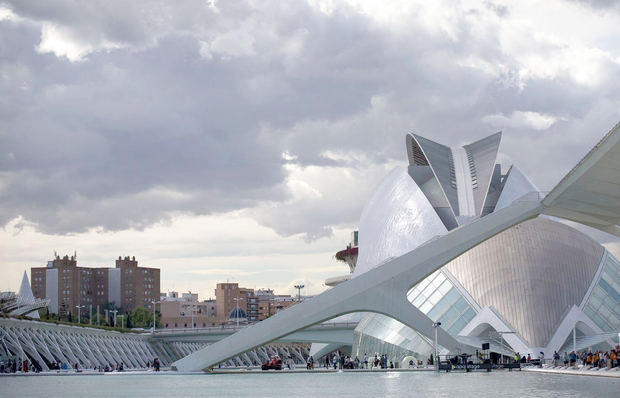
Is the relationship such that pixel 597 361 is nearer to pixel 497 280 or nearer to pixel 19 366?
pixel 497 280

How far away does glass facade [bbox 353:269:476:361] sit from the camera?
4569 cm

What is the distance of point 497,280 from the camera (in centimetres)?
4628

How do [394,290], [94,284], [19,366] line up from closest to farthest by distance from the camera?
[394,290] < [19,366] < [94,284]

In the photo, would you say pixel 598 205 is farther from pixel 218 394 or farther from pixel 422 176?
pixel 422 176

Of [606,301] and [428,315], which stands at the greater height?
[606,301]

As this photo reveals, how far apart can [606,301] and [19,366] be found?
34.9 meters

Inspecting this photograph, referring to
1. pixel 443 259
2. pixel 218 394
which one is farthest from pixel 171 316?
pixel 218 394

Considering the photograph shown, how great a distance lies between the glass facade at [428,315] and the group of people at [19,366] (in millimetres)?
19867

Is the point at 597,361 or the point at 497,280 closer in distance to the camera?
the point at 597,361

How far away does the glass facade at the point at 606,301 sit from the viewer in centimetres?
4509

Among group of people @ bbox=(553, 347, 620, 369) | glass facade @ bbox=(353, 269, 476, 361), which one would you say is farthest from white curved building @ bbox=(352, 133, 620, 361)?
group of people @ bbox=(553, 347, 620, 369)

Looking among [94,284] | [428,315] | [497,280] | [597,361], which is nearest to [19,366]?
[428,315]

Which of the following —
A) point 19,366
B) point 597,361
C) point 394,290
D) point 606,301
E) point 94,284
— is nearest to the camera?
point 597,361

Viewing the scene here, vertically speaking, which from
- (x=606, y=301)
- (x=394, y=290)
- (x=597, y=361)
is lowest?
(x=597, y=361)
